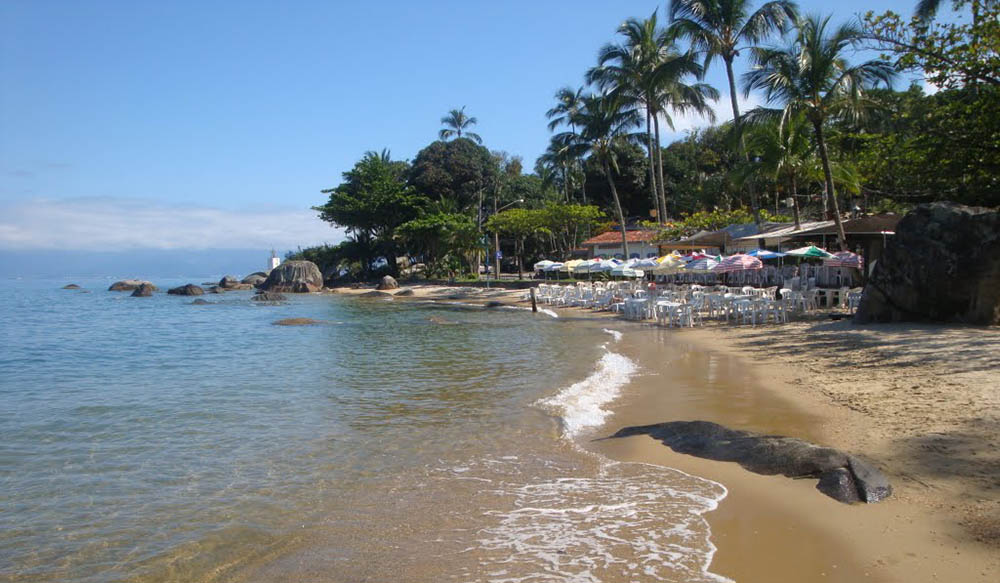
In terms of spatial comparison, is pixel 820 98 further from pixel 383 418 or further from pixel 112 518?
pixel 112 518

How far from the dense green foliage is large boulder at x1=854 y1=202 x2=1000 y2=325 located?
135 centimetres

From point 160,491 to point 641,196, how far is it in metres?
52.8

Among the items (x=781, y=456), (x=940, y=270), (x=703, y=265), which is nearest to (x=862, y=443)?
(x=781, y=456)

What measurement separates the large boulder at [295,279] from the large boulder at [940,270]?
148ft

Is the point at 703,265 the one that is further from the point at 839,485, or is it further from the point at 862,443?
the point at 839,485

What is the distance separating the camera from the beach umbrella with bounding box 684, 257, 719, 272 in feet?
70.9

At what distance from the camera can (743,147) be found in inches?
1070

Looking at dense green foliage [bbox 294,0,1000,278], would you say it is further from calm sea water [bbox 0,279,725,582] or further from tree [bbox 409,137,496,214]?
calm sea water [bbox 0,279,725,582]

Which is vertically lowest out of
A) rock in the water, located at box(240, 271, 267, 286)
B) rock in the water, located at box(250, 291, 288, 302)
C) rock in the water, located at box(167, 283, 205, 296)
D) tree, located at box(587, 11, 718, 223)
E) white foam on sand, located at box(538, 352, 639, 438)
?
white foam on sand, located at box(538, 352, 639, 438)

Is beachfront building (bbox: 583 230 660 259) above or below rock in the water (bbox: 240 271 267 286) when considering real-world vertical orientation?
above

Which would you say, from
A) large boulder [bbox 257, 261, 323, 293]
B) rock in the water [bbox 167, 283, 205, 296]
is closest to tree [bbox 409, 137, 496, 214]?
large boulder [bbox 257, 261, 323, 293]

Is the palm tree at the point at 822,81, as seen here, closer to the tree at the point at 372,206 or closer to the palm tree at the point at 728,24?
the palm tree at the point at 728,24

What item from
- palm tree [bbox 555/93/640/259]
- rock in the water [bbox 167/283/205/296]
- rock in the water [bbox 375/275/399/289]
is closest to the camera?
palm tree [bbox 555/93/640/259]

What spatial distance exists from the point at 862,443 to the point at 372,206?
166ft
